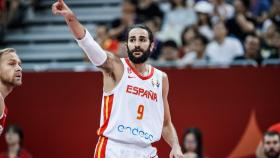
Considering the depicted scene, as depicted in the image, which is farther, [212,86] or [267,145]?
[212,86]

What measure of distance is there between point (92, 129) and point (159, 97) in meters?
4.07

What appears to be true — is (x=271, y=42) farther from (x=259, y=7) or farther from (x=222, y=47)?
(x=259, y=7)

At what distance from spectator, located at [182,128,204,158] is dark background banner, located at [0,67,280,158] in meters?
0.53

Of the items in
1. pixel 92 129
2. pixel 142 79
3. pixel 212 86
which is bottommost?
pixel 92 129

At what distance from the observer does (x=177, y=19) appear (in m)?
13.9

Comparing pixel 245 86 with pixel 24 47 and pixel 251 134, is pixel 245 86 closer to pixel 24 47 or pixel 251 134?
pixel 251 134

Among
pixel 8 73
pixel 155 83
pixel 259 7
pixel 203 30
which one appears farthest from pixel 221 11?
pixel 8 73

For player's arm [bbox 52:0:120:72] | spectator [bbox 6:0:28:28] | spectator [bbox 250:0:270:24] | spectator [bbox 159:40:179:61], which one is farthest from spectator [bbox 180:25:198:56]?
player's arm [bbox 52:0:120:72]

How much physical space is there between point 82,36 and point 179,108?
466 centimetres

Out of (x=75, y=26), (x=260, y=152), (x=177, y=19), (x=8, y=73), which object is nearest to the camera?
(x=75, y=26)

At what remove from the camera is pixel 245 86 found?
11.6 meters

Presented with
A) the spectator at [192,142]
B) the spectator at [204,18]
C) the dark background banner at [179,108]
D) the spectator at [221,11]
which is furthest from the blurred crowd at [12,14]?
the spectator at [192,142]

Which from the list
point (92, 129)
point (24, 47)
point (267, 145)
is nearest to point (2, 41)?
point (24, 47)

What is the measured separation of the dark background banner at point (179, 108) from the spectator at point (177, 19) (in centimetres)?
198
